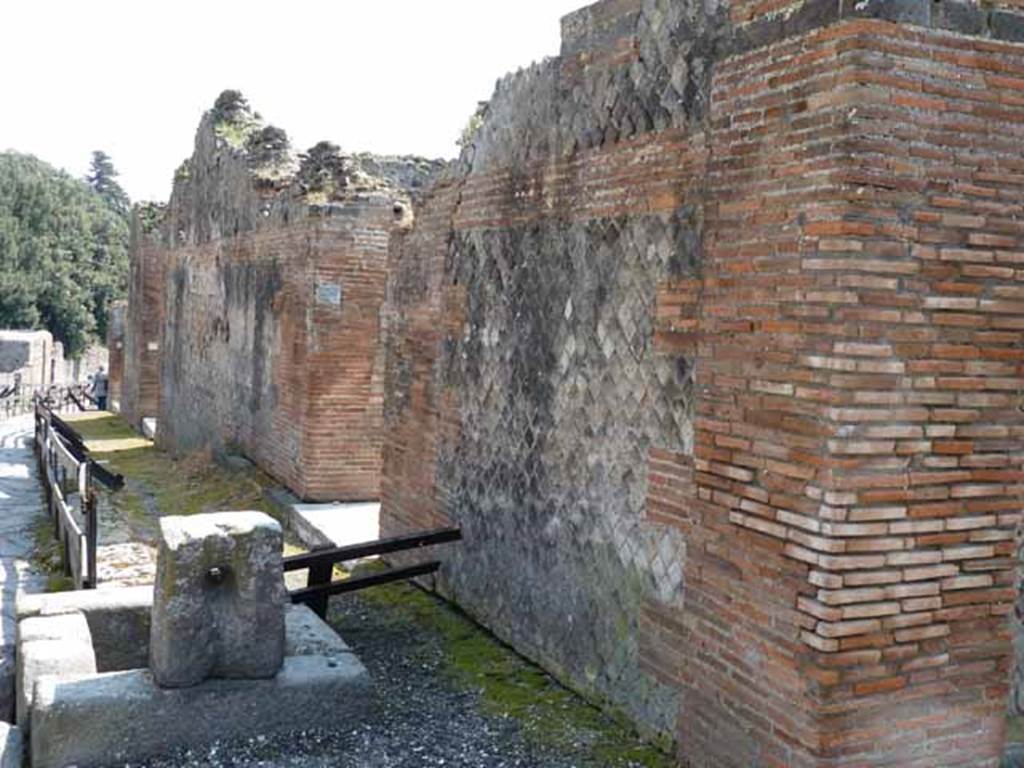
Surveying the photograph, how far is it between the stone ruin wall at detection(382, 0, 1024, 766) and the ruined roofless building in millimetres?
4584

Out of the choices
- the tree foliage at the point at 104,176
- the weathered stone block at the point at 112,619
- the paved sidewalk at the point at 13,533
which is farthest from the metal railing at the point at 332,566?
the tree foliage at the point at 104,176

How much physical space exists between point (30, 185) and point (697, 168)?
183 feet

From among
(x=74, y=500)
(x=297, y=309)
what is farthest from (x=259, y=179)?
(x=74, y=500)

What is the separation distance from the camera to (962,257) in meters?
3.65

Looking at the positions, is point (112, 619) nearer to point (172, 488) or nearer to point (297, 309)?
point (297, 309)

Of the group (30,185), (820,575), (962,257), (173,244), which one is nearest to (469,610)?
(820,575)

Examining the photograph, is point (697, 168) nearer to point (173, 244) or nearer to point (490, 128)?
point (490, 128)

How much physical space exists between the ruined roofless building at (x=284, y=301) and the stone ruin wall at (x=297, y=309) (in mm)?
13

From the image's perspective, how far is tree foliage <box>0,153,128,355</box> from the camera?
49.2 m

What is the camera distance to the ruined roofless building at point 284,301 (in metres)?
9.75

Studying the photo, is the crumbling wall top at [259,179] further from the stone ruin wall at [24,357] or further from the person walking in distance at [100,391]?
the person walking in distance at [100,391]

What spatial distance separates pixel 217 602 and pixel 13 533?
263 inches

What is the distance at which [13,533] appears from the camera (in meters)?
10.4

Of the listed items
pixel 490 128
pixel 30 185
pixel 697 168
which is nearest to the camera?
pixel 697 168
